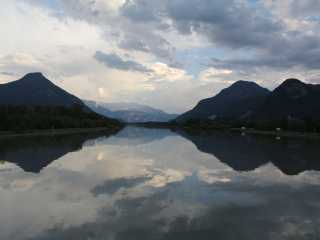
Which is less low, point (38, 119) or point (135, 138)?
point (38, 119)

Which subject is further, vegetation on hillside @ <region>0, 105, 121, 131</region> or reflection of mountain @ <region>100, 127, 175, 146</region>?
vegetation on hillside @ <region>0, 105, 121, 131</region>

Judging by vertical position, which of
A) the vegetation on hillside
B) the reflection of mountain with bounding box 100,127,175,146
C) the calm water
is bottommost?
the reflection of mountain with bounding box 100,127,175,146

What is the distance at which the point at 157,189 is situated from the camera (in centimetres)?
2141

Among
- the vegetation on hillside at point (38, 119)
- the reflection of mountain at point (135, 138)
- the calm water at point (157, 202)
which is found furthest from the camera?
the vegetation on hillside at point (38, 119)

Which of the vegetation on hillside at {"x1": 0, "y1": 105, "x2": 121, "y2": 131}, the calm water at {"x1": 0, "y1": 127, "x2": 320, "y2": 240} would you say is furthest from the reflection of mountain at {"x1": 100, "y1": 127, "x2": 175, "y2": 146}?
the calm water at {"x1": 0, "y1": 127, "x2": 320, "y2": 240}

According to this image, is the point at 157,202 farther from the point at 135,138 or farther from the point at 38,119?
the point at 38,119

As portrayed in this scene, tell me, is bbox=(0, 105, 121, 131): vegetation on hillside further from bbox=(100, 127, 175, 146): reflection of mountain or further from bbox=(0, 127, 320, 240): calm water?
bbox=(0, 127, 320, 240): calm water

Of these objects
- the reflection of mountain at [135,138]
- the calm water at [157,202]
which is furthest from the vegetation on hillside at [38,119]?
the calm water at [157,202]

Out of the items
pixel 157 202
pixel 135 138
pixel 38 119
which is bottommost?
pixel 135 138

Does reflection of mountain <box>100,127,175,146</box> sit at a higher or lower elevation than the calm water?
lower

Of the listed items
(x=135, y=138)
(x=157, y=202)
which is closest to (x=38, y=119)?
(x=135, y=138)

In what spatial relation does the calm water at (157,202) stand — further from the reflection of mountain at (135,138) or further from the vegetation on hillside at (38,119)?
the vegetation on hillside at (38,119)

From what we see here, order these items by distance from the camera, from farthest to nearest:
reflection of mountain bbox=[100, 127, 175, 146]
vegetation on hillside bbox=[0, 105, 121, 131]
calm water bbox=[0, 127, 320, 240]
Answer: vegetation on hillside bbox=[0, 105, 121, 131] → reflection of mountain bbox=[100, 127, 175, 146] → calm water bbox=[0, 127, 320, 240]

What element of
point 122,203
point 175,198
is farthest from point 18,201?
point 175,198
